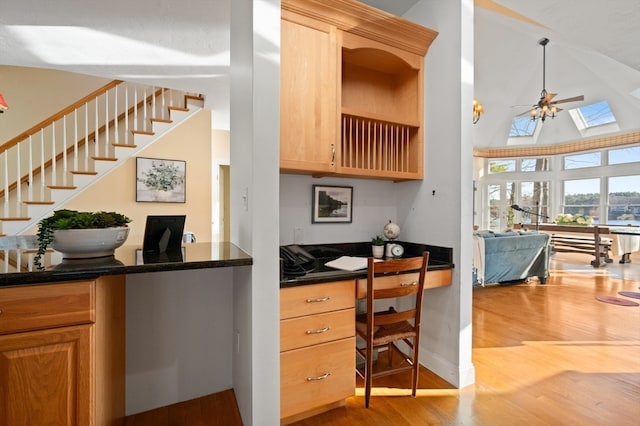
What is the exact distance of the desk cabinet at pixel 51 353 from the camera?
3.58 ft

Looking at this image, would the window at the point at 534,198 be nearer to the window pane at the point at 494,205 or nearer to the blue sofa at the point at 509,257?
the window pane at the point at 494,205

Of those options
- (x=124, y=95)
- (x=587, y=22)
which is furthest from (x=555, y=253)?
(x=124, y=95)

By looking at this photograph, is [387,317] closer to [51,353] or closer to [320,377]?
[320,377]

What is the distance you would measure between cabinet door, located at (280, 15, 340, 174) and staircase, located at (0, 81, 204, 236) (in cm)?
369

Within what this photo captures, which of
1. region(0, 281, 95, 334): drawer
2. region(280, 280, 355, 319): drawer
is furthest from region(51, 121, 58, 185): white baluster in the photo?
region(280, 280, 355, 319): drawer

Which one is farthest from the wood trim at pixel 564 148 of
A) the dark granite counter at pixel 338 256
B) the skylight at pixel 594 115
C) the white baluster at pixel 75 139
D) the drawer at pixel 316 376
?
the white baluster at pixel 75 139

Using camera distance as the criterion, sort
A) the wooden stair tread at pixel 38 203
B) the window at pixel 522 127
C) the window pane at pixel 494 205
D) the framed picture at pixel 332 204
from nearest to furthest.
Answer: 1. the framed picture at pixel 332 204
2. the wooden stair tread at pixel 38 203
3. the window at pixel 522 127
4. the window pane at pixel 494 205

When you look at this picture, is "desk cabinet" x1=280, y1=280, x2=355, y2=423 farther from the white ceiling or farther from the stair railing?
the stair railing

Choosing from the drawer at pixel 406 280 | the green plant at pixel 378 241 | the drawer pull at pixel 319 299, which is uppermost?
the green plant at pixel 378 241

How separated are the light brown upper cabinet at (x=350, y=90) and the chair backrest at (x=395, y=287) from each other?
0.68 m

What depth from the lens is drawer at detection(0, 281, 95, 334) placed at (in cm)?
109

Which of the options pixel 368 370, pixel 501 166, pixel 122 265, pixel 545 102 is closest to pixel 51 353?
pixel 122 265

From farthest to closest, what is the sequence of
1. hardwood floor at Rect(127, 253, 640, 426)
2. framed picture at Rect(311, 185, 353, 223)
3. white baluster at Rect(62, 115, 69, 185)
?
white baluster at Rect(62, 115, 69, 185)
framed picture at Rect(311, 185, 353, 223)
hardwood floor at Rect(127, 253, 640, 426)

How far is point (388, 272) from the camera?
1.87 m
